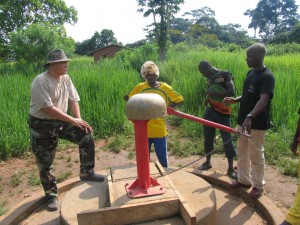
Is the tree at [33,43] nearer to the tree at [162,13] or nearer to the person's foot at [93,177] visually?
the tree at [162,13]

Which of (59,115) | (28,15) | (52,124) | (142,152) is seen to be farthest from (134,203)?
(28,15)

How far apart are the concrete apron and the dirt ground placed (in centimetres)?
35

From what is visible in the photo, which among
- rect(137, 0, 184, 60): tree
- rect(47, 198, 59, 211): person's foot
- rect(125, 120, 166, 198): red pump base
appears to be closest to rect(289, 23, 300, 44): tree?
rect(137, 0, 184, 60): tree

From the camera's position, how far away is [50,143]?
9.33ft

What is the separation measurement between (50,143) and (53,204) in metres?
0.60

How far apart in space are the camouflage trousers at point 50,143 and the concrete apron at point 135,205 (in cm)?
22

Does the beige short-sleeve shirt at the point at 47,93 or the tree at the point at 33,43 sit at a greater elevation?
the tree at the point at 33,43

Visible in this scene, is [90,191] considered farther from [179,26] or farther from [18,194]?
[179,26]

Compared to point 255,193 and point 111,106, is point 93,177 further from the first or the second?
point 111,106

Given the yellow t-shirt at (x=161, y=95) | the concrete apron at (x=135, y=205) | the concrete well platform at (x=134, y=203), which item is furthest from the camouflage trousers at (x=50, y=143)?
the yellow t-shirt at (x=161, y=95)

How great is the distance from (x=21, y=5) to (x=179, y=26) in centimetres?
4608

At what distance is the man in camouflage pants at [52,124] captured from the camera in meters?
2.64

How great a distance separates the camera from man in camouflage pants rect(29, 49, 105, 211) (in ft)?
8.67

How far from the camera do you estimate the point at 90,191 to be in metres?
2.54
